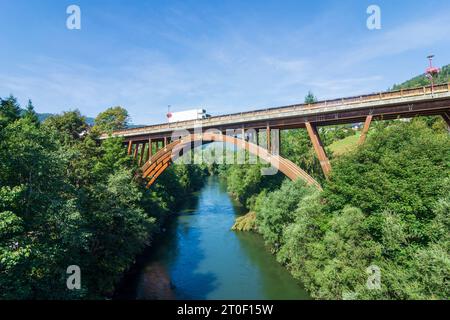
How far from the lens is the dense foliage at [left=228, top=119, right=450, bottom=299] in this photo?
413 inches

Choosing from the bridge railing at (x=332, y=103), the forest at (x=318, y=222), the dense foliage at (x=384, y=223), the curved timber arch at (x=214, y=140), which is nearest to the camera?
the forest at (x=318, y=222)

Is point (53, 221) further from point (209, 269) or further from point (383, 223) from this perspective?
point (383, 223)

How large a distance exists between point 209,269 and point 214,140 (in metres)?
12.2

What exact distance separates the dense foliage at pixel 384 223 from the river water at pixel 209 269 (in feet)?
11.0

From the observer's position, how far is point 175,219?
122 feet

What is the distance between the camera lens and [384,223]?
12.3 meters

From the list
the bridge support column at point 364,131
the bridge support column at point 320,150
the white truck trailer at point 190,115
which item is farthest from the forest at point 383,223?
the white truck trailer at point 190,115

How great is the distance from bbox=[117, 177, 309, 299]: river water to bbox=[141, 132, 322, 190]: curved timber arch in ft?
23.9

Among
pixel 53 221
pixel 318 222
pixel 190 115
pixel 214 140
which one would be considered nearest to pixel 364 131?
pixel 318 222

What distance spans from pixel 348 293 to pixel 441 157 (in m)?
7.72

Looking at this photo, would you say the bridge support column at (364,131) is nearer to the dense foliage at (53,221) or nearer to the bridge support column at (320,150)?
the bridge support column at (320,150)

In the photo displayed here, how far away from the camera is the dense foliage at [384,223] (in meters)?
10.5
